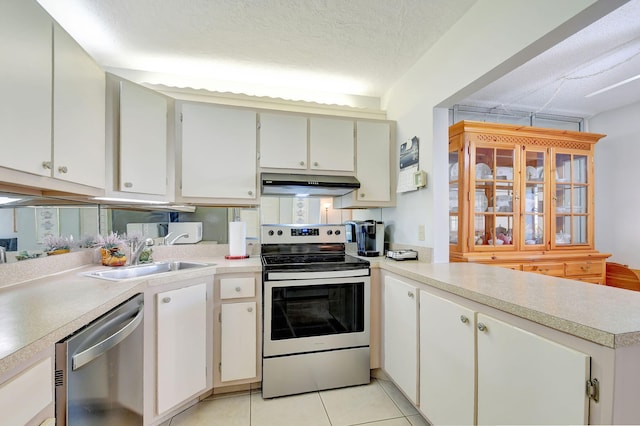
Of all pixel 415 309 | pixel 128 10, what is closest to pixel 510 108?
pixel 415 309

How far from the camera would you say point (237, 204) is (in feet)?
7.47

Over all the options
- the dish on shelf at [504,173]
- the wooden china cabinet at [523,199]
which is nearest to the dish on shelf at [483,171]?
the wooden china cabinet at [523,199]

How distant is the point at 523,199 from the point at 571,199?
0.70m

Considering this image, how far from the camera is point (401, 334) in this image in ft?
5.75

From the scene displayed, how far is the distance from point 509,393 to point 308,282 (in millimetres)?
1207

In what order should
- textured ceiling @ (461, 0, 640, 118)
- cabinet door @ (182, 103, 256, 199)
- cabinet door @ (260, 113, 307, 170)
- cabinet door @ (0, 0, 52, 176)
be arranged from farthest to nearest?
cabinet door @ (260, 113, 307, 170), cabinet door @ (182, 103, 256, 199), textured ceiling @ (461, 0, 640, 118), cabinet door @ (0, 0, 52, 176)

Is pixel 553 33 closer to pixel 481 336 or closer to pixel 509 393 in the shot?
pixel 481 336

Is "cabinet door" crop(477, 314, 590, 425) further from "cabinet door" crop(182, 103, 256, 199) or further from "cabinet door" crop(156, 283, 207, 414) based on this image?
"cabinet door" crop(182, 103, 256, 199)

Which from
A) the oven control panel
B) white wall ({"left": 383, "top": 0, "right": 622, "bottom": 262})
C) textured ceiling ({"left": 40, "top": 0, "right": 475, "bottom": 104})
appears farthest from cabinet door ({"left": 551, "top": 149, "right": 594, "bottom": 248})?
the oven control panel

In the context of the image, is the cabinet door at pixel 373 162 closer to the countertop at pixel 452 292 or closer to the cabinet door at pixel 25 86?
the countertop at pixel 452 292

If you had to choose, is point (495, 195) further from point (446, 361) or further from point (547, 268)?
point (446, 361)

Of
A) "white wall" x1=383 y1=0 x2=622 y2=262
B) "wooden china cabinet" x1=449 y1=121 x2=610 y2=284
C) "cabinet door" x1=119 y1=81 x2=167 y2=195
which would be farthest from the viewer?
"wooden china cabinet" x1=449 y1=121 x2=610 y2=284

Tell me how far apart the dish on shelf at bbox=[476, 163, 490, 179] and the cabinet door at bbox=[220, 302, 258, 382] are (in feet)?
8.26

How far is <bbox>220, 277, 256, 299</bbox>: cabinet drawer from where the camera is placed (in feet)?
6.06
